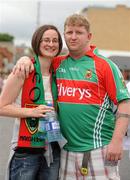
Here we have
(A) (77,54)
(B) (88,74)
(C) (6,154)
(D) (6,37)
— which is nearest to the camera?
(B) (88,74)

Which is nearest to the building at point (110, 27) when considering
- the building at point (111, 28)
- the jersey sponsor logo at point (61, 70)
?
the building at point (111, 28)

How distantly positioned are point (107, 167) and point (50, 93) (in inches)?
25.6

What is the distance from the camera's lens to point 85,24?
11.5 ft

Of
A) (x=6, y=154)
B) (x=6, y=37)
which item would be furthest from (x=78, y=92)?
(x=6, y=37)

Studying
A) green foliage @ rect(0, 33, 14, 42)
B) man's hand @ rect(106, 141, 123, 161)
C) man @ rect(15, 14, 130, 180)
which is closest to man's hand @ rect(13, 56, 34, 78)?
man @ rect(15, 14, 130, 180)

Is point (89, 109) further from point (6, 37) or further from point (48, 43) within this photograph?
point (6, 37)

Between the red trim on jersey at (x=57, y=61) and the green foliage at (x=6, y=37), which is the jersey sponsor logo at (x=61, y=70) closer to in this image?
the red trim on jersey at (x=57, y=61)

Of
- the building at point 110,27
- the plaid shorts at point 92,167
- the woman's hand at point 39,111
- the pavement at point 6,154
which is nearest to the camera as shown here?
the woman's hand at point 39,111

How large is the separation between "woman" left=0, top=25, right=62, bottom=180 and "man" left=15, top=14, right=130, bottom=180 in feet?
0.31

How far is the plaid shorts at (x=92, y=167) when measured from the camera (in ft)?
11.5

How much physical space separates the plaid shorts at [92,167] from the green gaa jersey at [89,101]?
0.16ft

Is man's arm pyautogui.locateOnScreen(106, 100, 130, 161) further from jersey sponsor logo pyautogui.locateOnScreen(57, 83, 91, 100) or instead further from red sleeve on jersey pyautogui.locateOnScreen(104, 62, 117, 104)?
jersey sponsor logo pyautogui.locateOnScreen(57, 83, 91, 100)

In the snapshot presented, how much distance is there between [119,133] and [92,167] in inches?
12.5

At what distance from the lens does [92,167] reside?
3514mm
